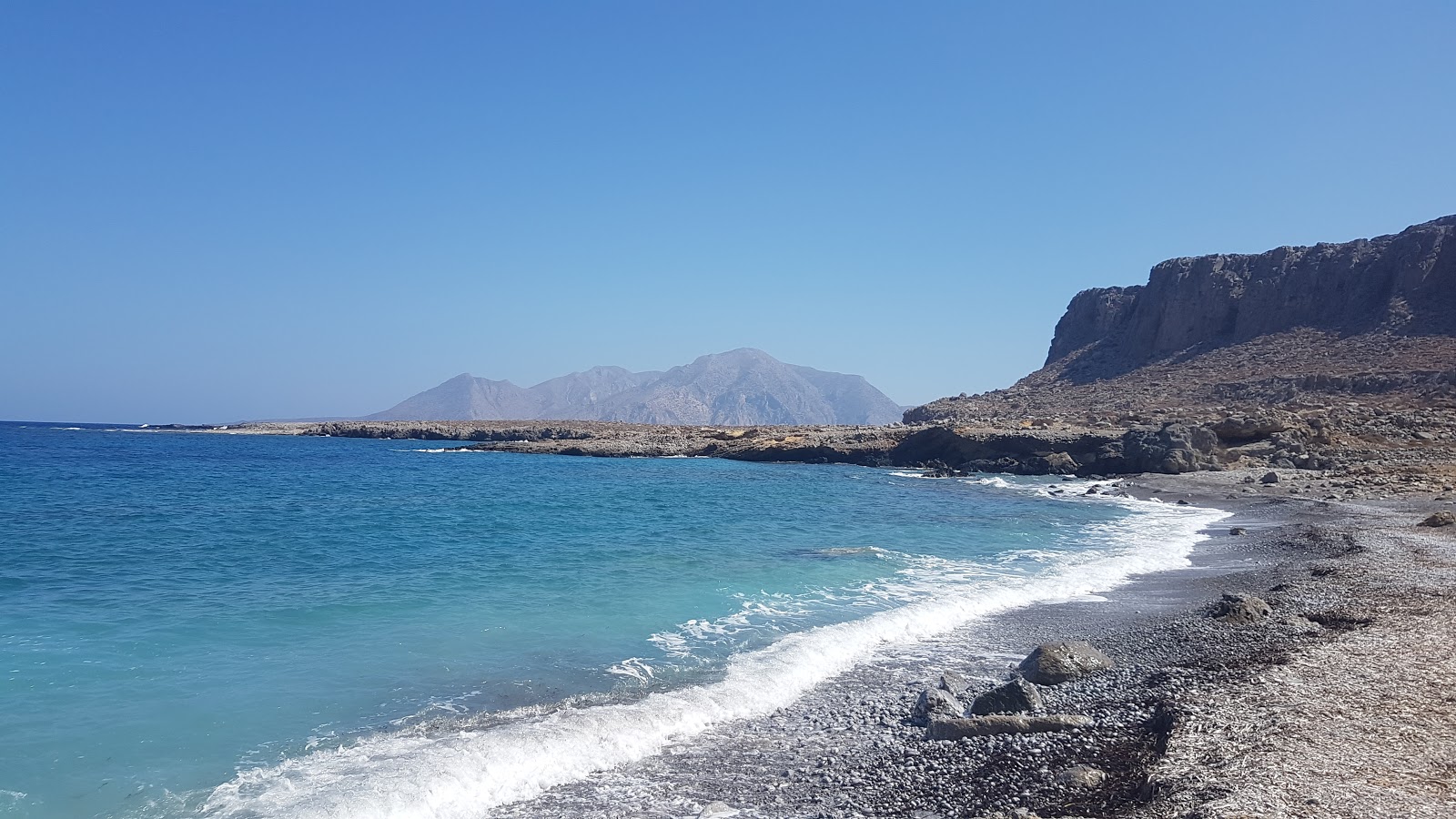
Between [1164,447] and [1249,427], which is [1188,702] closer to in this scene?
[1164,447]

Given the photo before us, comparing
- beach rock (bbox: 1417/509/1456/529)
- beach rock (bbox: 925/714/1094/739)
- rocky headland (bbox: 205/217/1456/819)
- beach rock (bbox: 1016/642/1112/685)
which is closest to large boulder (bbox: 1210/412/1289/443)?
rocky headland (bbox: 205/217/1456/819)

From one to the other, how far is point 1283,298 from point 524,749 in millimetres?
82917

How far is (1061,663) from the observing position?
9.99m

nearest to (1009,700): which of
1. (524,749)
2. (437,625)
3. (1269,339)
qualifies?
(524,749)

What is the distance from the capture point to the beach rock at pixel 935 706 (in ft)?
28.4

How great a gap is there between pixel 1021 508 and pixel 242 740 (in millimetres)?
27379

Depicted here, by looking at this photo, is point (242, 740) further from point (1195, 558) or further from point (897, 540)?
point (1195, 558)

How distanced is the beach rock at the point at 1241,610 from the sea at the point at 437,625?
3044mm

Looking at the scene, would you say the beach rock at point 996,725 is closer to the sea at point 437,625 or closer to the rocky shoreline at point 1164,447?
the sea at point 437,625

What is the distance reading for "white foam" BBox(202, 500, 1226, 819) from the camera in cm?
721

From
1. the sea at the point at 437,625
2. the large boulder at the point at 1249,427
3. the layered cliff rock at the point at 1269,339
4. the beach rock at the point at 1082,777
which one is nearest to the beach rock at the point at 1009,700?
the beach rock at the point at 1082,777

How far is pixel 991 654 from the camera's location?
1155cm

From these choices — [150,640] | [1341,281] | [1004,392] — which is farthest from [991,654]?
[1004,392]

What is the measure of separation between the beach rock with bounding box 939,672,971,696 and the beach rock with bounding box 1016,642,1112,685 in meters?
0.79
